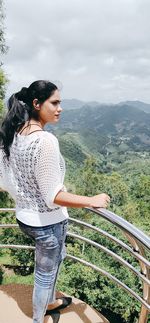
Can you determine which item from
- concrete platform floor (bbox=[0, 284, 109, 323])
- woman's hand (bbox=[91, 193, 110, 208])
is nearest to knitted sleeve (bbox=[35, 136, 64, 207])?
woman's hand (bbox=[91, 193, 110, 208])

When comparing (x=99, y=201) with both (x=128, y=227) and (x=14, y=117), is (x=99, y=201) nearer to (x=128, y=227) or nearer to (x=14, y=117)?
(x=128, y=227)

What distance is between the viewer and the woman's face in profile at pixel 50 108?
83.8 inches

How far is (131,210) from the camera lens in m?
38.2

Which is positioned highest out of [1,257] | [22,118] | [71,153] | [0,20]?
[0,20]

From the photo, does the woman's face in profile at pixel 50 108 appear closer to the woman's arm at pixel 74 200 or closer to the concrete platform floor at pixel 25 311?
the woman's arm at pixel 74 200

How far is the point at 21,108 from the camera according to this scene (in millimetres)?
2164

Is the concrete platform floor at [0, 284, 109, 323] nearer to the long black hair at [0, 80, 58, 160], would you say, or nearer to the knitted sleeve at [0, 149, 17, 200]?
the knitted sleeve at [0, 149, 17, 200]

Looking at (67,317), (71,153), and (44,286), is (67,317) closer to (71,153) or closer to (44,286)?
(44,286)

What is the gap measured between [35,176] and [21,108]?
402mm

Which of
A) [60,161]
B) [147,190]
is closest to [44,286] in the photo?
[60,161]

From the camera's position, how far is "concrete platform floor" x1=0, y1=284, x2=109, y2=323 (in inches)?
105

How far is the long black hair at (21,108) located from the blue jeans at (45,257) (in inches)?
19.5

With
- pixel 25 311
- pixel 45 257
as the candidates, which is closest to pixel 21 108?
pixel 45 257

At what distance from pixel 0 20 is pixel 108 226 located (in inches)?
525
